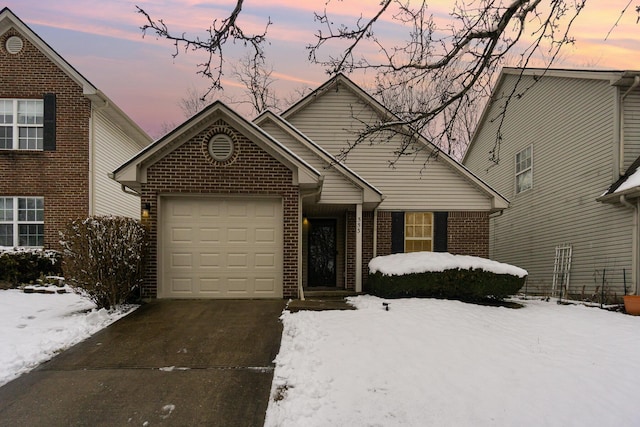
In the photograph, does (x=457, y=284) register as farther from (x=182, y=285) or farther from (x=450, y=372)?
(x=182, y=285)

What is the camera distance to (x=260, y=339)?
239 inches

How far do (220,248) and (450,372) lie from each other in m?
5.73

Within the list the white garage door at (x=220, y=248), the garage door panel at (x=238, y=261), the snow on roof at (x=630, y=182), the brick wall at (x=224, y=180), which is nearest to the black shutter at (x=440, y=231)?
the snow on roof at (x=630, y=182)

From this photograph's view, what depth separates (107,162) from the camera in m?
14.5

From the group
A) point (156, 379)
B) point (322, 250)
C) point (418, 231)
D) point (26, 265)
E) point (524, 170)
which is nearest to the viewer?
point (156, 379)

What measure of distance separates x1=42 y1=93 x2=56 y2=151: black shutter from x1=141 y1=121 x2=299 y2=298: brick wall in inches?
259

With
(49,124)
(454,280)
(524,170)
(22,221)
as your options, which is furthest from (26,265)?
(524,170)

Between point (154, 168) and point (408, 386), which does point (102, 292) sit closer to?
point (154, 168)

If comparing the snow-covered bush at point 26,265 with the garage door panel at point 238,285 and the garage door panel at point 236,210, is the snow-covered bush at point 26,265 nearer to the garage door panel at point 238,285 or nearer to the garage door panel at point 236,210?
the garage door panel at point 238,285

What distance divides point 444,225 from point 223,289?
714 cm

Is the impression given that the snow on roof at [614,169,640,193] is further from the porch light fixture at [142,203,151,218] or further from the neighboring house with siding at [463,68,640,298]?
the porch light fixture at [142,203,151,218]

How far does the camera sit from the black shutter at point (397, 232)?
12500mm

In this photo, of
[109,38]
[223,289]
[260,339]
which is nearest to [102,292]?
[223,289]

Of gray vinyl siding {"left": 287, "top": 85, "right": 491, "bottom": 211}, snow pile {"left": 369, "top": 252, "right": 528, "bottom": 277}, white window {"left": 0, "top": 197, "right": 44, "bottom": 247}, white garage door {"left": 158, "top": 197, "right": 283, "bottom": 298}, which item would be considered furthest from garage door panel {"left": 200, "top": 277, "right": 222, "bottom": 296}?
white window {"left": 0, "top": 197, "right": 44, "bottom": 247}
